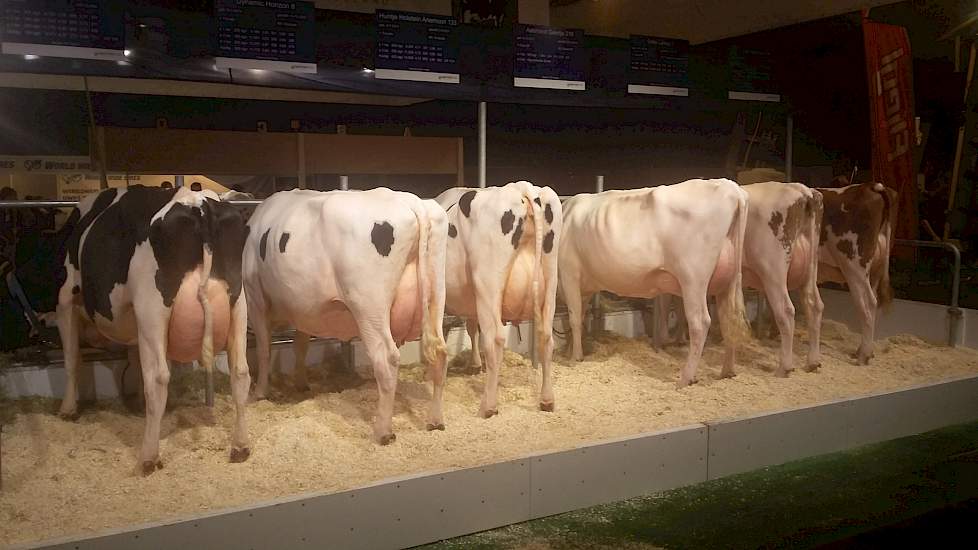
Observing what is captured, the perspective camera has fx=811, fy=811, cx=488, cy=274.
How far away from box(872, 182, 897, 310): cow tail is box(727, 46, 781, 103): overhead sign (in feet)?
5.55

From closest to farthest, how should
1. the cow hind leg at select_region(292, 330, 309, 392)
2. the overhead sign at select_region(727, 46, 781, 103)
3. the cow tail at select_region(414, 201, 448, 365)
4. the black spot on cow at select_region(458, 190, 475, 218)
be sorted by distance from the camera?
the cow tail at select_region(414, 201, 448, 365), the black spot on cow at select_region(458, 190, 475, 218), the cow hind leg at select_region(292, 330, 309, 392), the overhead sign at select_region(727, 46, 781, 103)

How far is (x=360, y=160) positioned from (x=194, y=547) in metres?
5.05

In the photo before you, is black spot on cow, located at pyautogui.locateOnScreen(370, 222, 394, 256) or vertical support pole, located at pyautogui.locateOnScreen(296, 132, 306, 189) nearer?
black spot on cow, located at pyautogui.locateOnScreen(370, 222, 394, 256)

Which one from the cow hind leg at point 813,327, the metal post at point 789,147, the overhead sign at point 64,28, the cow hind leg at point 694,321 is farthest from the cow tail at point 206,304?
the metal post at point 789,147

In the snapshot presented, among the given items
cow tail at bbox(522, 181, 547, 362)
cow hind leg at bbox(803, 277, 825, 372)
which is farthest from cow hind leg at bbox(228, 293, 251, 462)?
cow hind leg at bbox(803, 277, 825, 372)

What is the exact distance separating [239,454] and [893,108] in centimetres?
663

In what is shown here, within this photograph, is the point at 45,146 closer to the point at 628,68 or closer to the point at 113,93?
the point at 113,93

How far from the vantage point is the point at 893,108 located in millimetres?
7562

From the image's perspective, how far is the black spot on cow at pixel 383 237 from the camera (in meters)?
4.13

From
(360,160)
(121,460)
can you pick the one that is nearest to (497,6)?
(360,160)

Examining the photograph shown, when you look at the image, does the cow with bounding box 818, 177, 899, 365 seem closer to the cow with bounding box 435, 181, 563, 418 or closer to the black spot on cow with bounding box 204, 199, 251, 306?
the cow with bounding box 435, 181, 563, 418

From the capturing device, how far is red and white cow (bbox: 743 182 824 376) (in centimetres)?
581

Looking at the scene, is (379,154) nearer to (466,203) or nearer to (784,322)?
(466,203)

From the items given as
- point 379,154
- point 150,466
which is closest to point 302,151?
point 379,154
